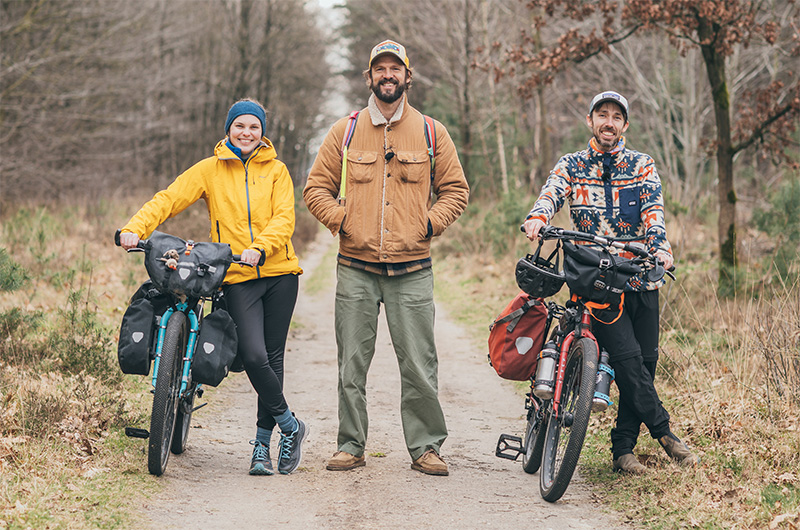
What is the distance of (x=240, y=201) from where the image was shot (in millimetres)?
5094

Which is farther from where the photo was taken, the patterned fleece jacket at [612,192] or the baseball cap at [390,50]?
the baseball cap at [390,50]

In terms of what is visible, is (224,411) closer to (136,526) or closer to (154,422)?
(154,422)

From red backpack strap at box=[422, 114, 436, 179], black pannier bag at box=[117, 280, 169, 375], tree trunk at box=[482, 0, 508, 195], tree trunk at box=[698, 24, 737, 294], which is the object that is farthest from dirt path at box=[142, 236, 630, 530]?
tree trunk at box=[482, 0, 508, 195]

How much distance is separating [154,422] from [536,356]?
2178 mm

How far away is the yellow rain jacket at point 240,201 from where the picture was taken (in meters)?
5.04

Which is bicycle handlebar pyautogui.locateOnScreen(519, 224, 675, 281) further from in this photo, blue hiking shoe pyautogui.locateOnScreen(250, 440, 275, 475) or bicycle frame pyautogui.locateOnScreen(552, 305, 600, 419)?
blue hiking shoe pyautogui.locateOnScreen(250, 440, 275, 475)

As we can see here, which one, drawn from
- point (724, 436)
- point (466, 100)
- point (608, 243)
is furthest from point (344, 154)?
point (466, 100)

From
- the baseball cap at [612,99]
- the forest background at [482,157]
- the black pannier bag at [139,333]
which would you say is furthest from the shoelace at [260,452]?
the baseball cap at [612,99]

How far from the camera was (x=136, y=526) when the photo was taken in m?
4.08

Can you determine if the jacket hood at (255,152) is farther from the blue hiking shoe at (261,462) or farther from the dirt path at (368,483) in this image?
the dirt path at (368,483)

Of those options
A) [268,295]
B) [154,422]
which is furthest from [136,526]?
[268,295]

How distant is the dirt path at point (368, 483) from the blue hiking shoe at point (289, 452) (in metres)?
0.06

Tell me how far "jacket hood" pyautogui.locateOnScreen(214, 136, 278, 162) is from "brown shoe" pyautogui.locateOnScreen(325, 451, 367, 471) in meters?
1.86

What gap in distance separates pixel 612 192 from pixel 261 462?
2609mm
